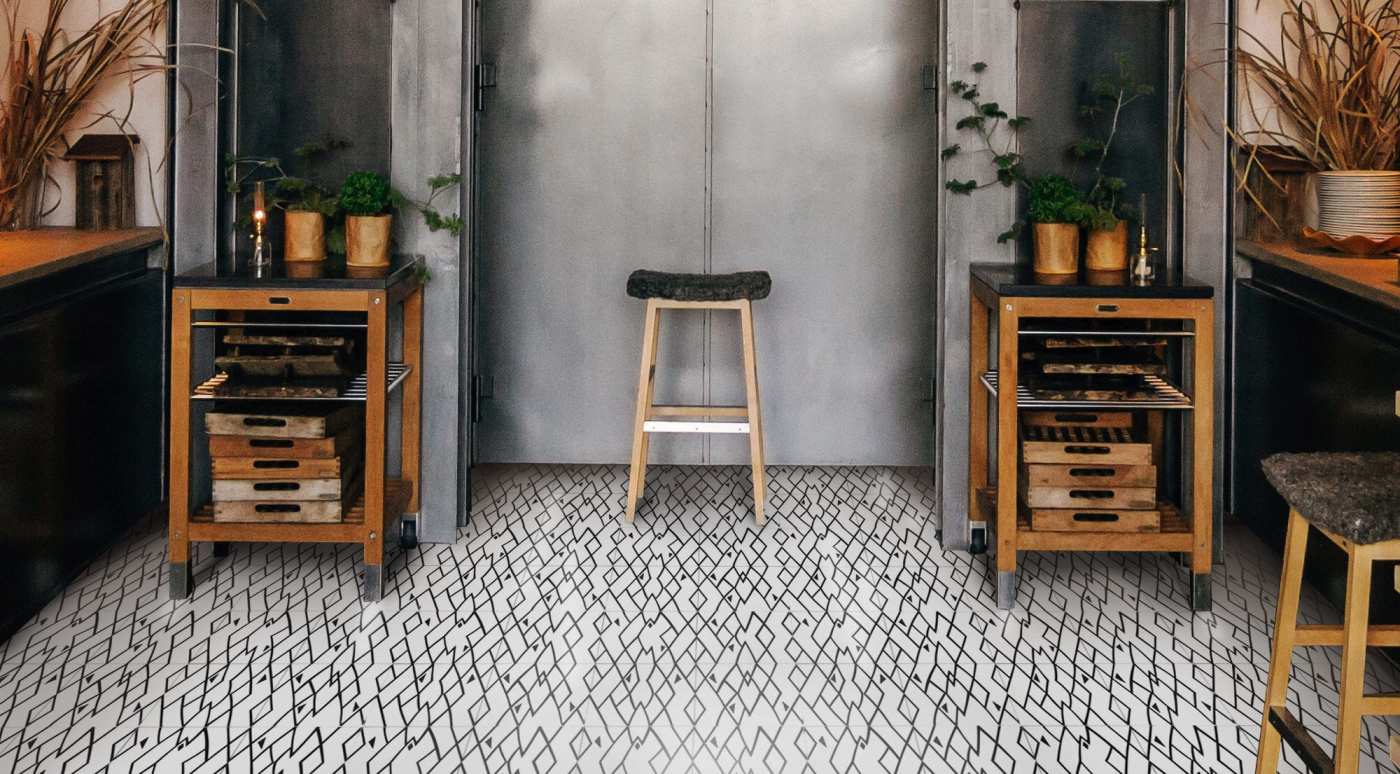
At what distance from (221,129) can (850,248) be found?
2237mm

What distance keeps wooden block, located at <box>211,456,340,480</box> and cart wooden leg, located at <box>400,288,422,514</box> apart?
0.49 metres

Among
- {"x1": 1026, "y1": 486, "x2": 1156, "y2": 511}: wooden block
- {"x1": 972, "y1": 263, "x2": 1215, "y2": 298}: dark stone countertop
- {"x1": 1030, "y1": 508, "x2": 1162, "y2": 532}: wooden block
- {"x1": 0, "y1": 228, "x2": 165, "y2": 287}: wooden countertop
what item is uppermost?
{"x1": 0, "y1": 228, "x2": 165, "y2": 287}: wooden countertop

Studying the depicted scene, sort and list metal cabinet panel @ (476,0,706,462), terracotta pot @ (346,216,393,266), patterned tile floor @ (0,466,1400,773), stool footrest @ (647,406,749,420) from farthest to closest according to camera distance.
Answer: metal cabinet panel @ (476,0,706,462) → stool footrest @ (647,406,749,420) → terracotta pot @ (346,216,393,266) → patterned tile floor @ (0,466,1400,773)

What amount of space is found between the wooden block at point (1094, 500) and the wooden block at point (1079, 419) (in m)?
0.29

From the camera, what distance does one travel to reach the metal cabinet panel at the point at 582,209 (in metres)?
4.85

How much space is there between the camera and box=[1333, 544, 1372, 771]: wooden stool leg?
225cm

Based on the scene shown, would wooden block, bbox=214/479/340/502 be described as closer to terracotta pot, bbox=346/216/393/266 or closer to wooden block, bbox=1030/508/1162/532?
terracotta pot, bbox=346/216/393/266

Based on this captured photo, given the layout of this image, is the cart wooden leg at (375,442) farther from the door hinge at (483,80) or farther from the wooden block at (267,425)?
the door hinge at (483,80)

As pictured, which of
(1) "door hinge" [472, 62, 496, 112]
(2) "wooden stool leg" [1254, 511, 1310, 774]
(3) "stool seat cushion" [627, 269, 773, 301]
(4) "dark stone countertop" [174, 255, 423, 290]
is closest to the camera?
(2) "wooden stool leg" [1254, 511, 1310, 774]

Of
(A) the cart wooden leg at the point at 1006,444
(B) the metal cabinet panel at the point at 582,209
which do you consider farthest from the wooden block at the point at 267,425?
(A) the cart wooden leg at the point at 1006,444

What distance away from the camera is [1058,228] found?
380 centimetres

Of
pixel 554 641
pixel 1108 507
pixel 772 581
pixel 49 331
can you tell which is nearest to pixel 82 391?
pixel 49 331

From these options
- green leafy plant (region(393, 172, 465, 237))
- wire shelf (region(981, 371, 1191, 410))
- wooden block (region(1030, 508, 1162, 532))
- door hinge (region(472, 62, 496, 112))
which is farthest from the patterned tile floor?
door hinge (region(472, 62, 496, 112))

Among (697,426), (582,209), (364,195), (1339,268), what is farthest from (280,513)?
(1339,268)
